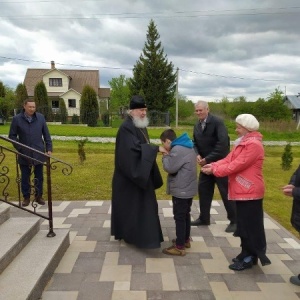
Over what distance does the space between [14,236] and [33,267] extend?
496 millimetres

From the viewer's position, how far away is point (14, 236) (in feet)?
10.2

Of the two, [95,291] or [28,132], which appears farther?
[28,132]

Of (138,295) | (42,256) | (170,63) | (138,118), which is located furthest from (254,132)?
(170,63)

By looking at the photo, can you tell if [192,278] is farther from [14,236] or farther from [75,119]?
[75,119]

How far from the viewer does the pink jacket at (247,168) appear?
283 cm

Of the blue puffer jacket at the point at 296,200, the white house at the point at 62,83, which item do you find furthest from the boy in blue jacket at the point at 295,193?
the white house at the point at 62,83

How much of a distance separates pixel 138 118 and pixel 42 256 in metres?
1.72

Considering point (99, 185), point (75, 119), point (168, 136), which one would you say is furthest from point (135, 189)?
point (75, 119)

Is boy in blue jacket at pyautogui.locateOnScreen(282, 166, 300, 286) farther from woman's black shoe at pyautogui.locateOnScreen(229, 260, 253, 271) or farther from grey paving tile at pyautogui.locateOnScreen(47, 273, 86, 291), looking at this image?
grey paving tile at pyautogui.locateOnScreen(47, 273, 86, 291)

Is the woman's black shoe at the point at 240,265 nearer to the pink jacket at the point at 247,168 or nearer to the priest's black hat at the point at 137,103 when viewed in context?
the pink jacket at the point at 247,168

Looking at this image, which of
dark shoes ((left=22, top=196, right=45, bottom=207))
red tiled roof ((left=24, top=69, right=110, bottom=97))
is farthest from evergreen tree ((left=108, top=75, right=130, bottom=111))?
Result: dark shoes ((left=22, top=196, right=45, bottom=207))

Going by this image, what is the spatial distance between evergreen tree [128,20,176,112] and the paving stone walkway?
27.6m

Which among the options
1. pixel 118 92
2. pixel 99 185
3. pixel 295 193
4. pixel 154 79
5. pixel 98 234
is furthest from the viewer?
pixel 118 92

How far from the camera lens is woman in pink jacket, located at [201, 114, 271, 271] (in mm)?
2850
